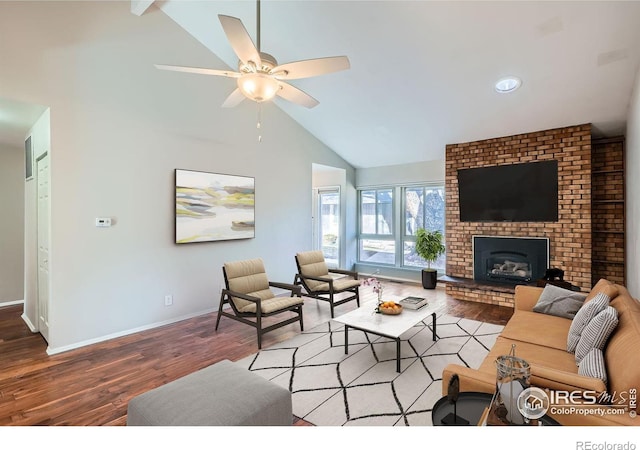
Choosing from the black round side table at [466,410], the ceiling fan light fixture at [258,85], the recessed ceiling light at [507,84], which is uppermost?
the recessed ceiling light at [507,84]

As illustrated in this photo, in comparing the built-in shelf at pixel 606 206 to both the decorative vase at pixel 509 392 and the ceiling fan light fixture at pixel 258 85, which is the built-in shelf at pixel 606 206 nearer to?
the decorative vase at pixel 509 392

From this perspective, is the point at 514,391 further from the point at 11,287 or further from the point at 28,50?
the point at 11,287

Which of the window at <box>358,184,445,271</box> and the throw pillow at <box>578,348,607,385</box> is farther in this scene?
the window at <box>358,184,445,271</box>

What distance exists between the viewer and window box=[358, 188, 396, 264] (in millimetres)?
7082

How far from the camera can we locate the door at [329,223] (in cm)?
759

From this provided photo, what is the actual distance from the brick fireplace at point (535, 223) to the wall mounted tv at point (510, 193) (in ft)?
0.32

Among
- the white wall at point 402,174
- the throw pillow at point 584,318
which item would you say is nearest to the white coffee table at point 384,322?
the throw pillow at point 584,318

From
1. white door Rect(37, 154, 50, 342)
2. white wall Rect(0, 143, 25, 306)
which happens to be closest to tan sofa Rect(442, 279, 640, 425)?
Answer: white door Rect(37, 154, 50, 342)

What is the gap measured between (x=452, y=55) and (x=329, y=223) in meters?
4.83

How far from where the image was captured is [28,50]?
3006mm

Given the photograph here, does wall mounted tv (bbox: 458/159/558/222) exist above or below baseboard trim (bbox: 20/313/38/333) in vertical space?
above

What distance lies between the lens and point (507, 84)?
393cm

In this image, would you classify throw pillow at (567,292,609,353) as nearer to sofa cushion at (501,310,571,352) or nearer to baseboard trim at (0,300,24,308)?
sofa cushion at (501,310,571,352)

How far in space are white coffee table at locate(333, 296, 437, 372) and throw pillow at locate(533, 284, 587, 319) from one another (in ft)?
3.46
